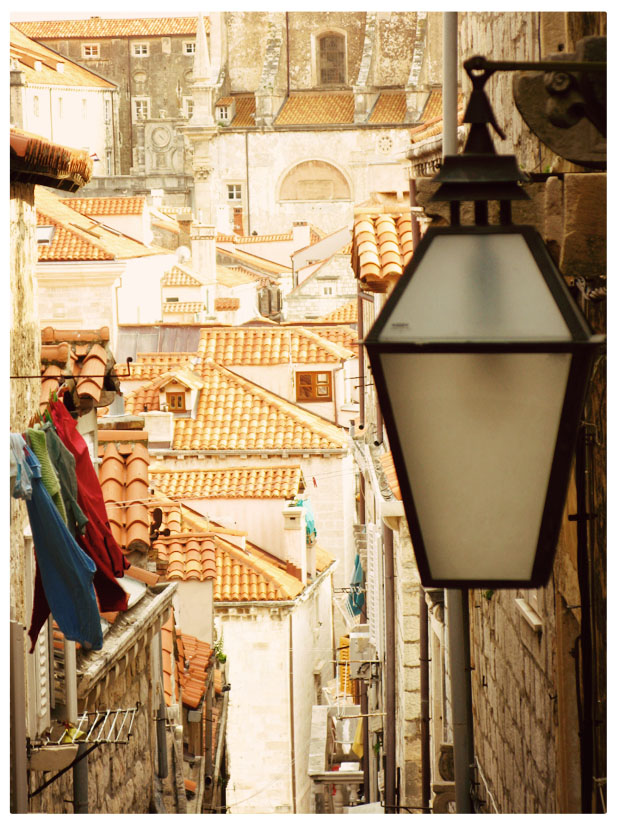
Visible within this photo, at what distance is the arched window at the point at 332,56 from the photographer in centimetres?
4647

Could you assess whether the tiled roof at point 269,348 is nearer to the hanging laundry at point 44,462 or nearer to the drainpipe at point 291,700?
the drainpipe at point 291,700

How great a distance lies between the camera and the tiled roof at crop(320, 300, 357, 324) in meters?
26.3

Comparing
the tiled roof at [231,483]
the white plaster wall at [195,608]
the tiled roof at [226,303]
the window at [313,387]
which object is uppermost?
the tiled roof at [226,303]

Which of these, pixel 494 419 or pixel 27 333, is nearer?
pixel 494 419

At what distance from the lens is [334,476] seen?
18.0 metres

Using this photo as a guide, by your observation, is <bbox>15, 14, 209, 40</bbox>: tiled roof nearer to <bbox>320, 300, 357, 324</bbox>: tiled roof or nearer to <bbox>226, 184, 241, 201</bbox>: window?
<bbox>226, 184, 241, 201</bbox>: window

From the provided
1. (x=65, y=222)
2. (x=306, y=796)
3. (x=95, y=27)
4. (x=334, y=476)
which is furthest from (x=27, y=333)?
(x=95, y=27)

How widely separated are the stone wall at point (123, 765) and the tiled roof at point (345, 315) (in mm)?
19337

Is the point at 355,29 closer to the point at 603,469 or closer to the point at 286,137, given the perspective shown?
the point at 286,137

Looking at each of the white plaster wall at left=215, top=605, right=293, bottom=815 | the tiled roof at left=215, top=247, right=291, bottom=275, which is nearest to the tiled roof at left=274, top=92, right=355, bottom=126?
the tiled roof at left=215, top=247, right=291, bottom=275

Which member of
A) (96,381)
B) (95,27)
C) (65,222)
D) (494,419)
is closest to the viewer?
(494,419)

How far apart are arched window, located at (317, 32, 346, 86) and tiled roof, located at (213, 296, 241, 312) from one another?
16892 mm

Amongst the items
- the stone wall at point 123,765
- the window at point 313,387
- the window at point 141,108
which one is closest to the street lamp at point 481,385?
the stone wall at point 123,765

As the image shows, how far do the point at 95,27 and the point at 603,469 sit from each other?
5429 centimetres
